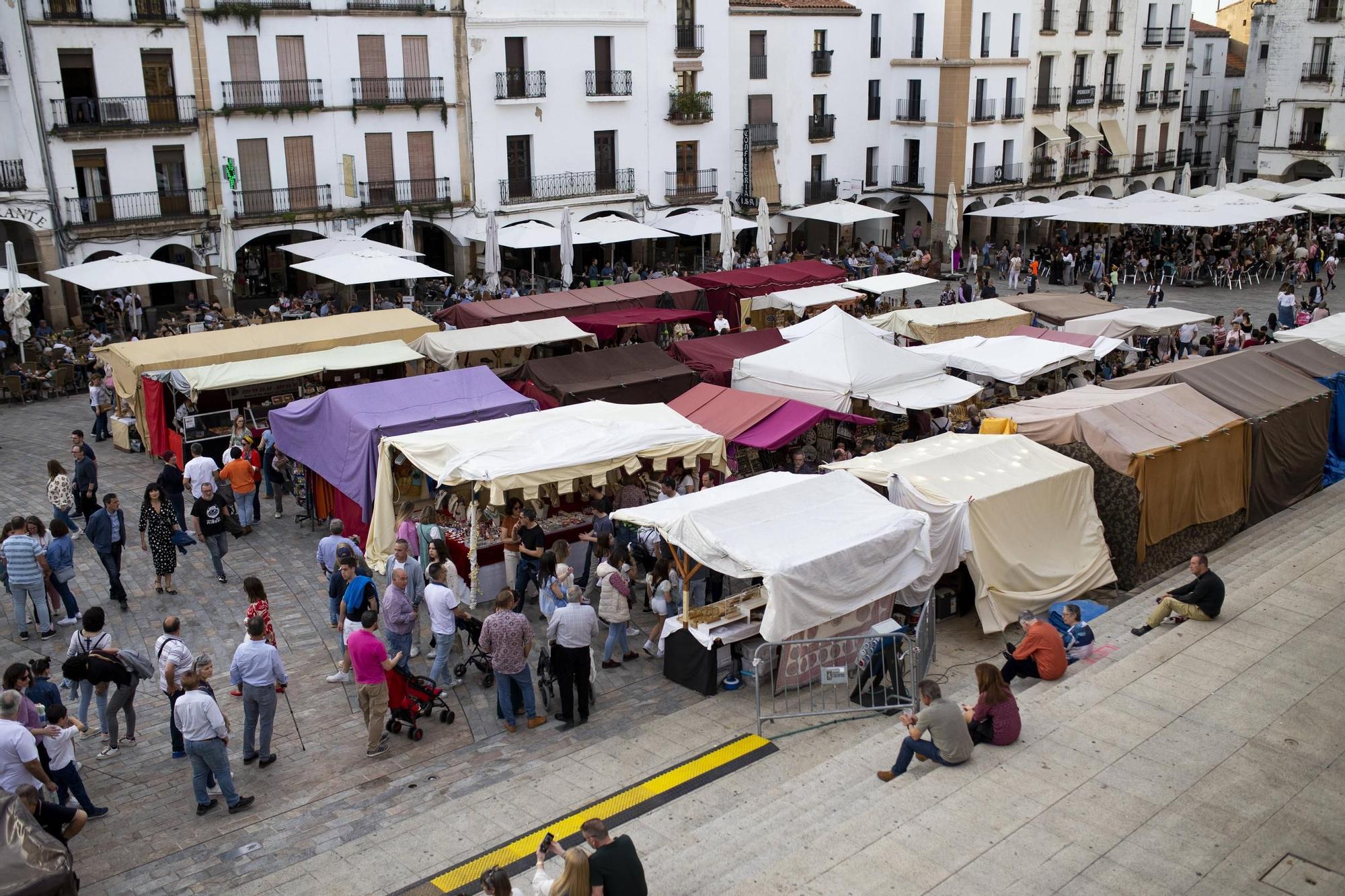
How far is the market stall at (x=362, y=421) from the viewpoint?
14.9 meters

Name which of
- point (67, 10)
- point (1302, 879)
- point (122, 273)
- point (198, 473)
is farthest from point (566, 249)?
point (1302, 879)

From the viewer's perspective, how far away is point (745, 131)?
40031 mm

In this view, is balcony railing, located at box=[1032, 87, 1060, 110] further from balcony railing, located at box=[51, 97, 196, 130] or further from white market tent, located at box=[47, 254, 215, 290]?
white market tent, located at box=[47, 254, 215, 290]

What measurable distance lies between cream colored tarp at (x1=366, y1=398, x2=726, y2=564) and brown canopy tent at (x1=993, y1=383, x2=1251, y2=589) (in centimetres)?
441

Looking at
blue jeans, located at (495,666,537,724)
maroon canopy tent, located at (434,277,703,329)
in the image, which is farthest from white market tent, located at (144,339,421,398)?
blue jeans, located at (495,666,537,724)

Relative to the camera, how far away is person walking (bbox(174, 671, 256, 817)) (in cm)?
905

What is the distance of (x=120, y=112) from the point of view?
1156 inches

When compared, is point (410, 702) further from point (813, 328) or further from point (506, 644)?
point (813, 328)

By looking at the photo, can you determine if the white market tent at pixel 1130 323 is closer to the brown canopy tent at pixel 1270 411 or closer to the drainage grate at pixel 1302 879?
the brown canopy tent at pixel 1270 411

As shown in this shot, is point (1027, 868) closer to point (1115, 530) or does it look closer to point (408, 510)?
point (1115, 530)

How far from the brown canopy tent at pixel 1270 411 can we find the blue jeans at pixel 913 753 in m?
9.20

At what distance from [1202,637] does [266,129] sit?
89.2 feet

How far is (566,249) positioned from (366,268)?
17.1ft

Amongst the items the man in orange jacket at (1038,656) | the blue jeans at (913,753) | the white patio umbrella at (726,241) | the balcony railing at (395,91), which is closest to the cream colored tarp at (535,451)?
the man in orange jacket at (1038,656)
